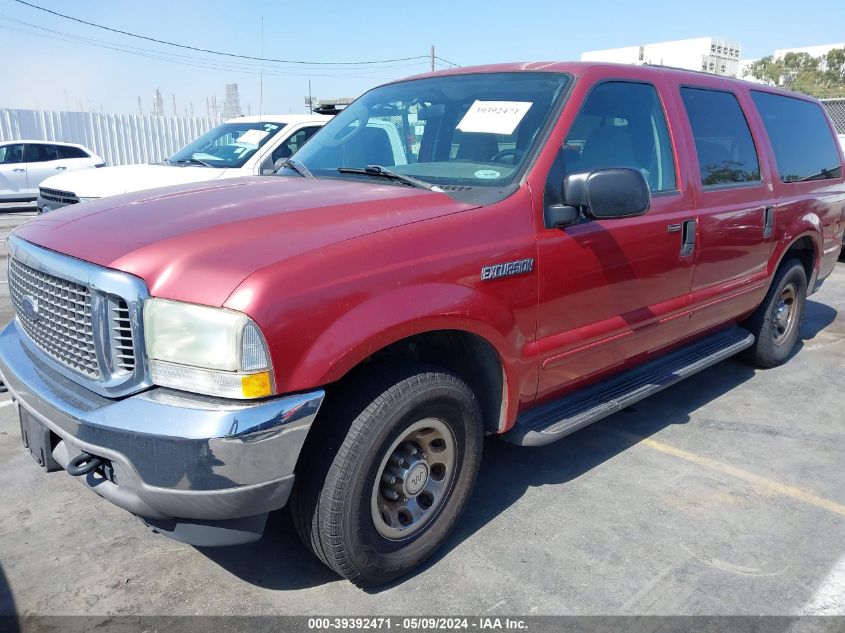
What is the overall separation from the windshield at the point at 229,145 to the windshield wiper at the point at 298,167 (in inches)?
→ 175

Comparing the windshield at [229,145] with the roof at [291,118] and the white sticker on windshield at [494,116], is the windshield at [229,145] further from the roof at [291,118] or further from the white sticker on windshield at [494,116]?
the white sticker on windshield at [494,116]

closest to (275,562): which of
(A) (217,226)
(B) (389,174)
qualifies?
(A) (217,226)

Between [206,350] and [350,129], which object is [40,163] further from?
[206,350]

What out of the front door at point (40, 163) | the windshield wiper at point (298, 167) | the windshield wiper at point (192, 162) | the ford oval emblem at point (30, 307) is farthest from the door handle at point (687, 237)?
the front door at point (40, 163)

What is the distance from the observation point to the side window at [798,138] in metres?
4.62

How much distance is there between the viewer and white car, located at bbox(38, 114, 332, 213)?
25.4 ft

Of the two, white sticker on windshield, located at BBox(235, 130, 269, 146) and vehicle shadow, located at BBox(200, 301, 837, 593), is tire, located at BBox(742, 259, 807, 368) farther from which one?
white sticker on windshield, located at BBox(235, 130, 269, 146)

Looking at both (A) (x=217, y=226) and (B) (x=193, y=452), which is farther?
(A) (x=217, y=226)

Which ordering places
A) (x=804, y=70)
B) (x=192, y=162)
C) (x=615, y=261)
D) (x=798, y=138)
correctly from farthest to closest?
(x=804, y=70)
(x=192, y=162)
(x=798, y=138)
(x=615, y=261)

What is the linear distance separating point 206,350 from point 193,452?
0.30 m

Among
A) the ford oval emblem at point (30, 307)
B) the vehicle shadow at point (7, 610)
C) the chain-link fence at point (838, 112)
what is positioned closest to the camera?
the vehicle shadow at point (7, 610)

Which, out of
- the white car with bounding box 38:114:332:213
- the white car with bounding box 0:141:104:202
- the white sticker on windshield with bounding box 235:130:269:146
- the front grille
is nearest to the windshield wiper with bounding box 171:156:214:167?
the white car with bounding box 38:114:332:213

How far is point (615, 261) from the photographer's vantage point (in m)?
3.18

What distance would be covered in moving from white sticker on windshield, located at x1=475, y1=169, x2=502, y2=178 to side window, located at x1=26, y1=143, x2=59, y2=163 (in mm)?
15558
